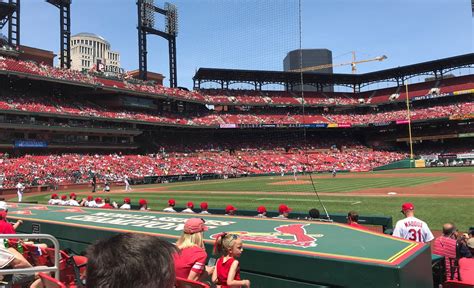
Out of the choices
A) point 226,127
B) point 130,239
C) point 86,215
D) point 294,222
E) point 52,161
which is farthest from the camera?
point 226,127

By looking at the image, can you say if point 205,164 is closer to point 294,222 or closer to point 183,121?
point 183,121

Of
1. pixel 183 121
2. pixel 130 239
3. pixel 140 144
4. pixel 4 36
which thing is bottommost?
pixel 130 239

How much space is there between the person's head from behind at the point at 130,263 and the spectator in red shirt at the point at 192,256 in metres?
2.20

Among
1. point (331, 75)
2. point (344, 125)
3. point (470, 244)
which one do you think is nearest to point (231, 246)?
point (470, 244)

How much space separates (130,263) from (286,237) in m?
3.77


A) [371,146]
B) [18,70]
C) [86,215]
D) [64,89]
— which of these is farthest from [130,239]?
[371,146]

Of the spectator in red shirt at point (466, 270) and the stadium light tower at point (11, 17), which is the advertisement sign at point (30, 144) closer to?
the stadium light tower at point (11, 17)

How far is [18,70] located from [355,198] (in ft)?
135

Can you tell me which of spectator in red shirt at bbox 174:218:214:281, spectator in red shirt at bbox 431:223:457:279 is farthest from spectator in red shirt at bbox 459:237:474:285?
spectator in red shirt at bbox 174:218:214:281

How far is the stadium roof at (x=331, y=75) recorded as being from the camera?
6831 cm

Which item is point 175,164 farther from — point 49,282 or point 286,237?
point 49,282

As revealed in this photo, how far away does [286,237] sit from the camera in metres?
5.08

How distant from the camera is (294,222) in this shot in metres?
6.33

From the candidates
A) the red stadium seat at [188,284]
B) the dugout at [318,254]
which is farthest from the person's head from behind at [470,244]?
the red stadium seat at [188,284]
